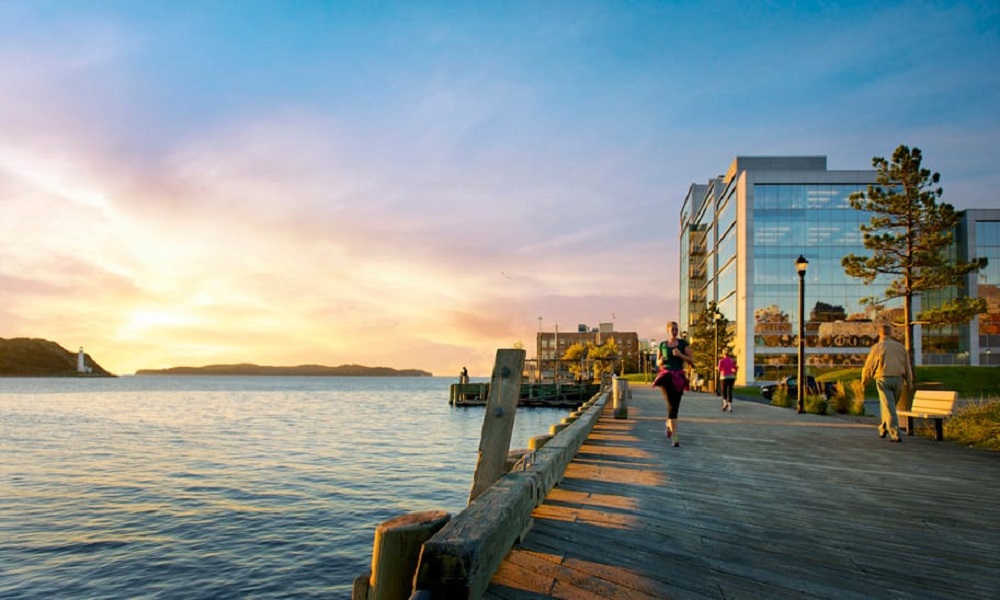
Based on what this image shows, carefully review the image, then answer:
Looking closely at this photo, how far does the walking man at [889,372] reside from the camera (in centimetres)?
1103

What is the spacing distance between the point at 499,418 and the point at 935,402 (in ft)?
34.1

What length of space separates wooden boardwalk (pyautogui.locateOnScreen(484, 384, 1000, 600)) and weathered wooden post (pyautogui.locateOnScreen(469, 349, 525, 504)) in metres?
0.58

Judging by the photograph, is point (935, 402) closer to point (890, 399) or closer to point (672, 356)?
point (890, 399)

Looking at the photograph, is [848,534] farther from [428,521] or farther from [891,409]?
[891,409]

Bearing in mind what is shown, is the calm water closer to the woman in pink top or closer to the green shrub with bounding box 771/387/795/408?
the woman in pink top

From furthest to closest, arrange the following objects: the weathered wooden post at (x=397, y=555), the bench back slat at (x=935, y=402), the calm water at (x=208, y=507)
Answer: the bench back slat at (x=935, y=402) → the calm water at (x=208, y=507) → the weathered wooden post at (x=397, y=555)

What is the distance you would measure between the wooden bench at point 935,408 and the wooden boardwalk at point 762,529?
2.62m

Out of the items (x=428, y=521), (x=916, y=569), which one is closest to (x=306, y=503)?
(x=428, y=521)

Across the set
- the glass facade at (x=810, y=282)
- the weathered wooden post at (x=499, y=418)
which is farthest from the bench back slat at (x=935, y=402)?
the glass facade at (x=810, y=282)

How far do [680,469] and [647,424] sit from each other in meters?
6.73

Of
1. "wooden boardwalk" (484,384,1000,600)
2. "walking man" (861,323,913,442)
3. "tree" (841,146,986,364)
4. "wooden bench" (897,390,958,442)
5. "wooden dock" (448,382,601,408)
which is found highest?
"tree" (841,146,986,364)

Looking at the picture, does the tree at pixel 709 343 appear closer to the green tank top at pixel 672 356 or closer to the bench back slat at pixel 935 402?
the bench back slat at pixel 935 402

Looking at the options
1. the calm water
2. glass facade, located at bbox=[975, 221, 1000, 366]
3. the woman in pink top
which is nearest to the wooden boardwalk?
the calm water

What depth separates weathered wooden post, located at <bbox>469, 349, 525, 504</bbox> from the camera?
5.36 metres
